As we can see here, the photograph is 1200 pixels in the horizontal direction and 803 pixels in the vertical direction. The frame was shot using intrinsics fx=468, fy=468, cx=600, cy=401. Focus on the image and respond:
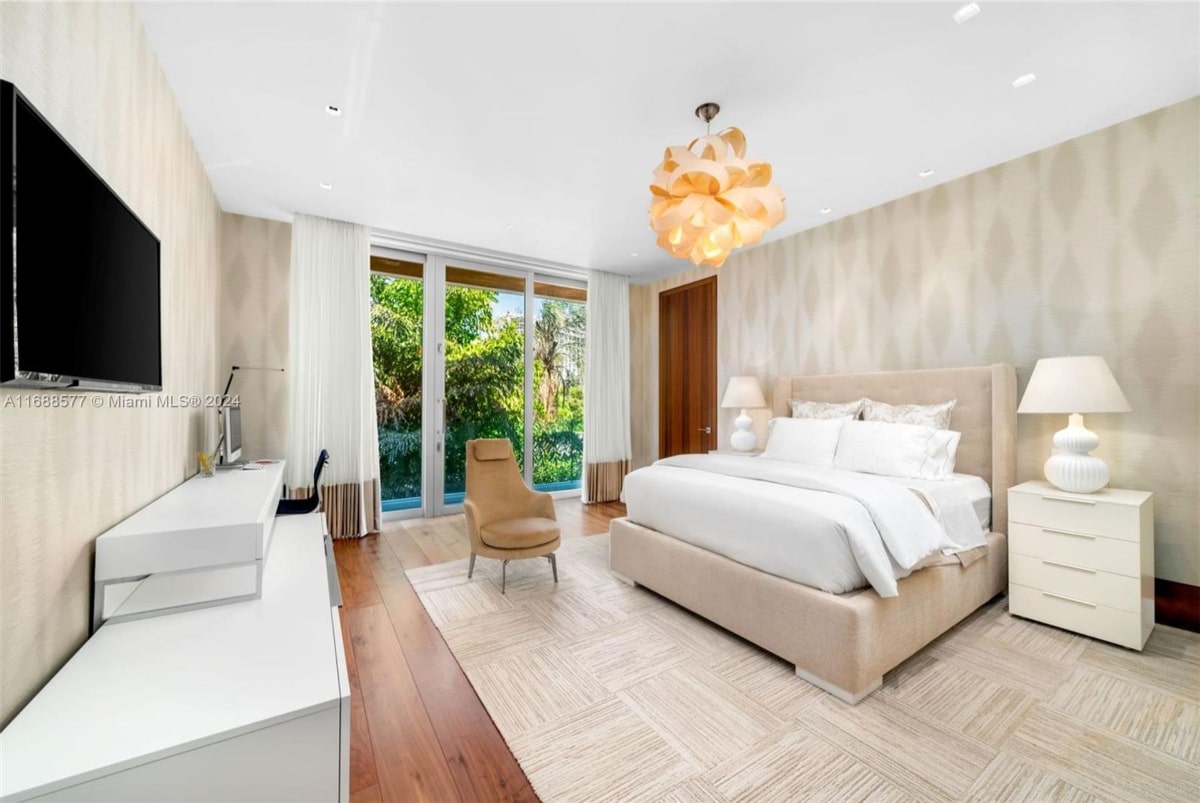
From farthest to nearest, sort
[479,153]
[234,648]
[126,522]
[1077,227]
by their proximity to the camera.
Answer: [479,153] → [1077,227] → [126,522] → [234,648]

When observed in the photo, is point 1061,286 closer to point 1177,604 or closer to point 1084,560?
point 1084,560

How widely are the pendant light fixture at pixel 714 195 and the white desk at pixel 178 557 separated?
204 centimetres

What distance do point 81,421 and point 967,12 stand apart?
333 centimetres

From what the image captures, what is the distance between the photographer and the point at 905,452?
115 inches

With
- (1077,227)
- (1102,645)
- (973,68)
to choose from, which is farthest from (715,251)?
(1102,645)

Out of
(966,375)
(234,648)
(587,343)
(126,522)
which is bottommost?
(234,648)

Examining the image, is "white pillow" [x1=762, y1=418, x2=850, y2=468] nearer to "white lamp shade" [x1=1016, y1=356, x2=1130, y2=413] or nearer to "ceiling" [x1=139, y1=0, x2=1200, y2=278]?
"white lamp shade" [x1=1016, y1=356, x2=1130, y2=413]

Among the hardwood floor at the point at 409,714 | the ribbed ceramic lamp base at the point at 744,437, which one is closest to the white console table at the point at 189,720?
the hardwood floor at the point at 409,714

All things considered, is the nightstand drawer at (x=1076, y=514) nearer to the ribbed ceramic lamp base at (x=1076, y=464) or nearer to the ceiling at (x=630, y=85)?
the ribbed ceramic lamp base at (x=1076, y=464)

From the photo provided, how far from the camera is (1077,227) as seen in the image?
8.93ft

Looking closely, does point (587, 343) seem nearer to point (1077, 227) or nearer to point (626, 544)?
point (626, 544)

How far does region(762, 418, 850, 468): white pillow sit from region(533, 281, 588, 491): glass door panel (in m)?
2.62

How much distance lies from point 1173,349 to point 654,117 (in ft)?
9.68

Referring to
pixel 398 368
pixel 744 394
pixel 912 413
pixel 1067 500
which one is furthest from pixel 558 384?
pixel 1067 500
